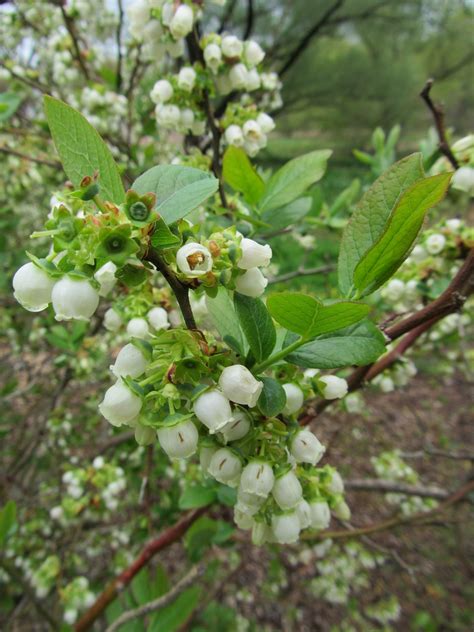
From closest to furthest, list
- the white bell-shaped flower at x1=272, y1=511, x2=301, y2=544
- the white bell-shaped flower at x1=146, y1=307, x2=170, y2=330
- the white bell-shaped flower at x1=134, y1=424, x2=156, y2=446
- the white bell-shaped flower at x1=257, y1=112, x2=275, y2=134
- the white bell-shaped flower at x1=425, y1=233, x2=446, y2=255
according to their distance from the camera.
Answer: the white bell-shaped flower at x1=134, y1=424, x2=156, y2=446
the white bell-shaped flower at x1=272, y1=511, x2=301, y2=544
the white bell-shaped flower at x1=146, y1=307, x2=170, y2=330
the white bell-shaped flower at x1=425, y1=233, x2=446, y2=255
the white bell-shaped flower at x1=257, y1=112, x2=275, y2=134

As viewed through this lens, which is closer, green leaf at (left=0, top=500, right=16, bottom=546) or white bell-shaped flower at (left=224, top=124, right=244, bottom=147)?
white bell-shaped flower at (left=224, top=124, right=244, bottom=147)

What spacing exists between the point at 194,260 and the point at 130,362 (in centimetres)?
16

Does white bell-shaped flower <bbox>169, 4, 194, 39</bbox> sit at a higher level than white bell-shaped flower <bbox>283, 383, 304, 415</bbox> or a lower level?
higher

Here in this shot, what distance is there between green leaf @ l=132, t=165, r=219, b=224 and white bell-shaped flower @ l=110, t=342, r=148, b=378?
0.18 metres

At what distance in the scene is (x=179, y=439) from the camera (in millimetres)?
559

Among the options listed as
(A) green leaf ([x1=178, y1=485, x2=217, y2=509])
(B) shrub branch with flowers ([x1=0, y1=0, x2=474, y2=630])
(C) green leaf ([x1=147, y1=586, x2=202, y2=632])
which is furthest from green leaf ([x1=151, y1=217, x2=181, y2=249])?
(C) green leaf ([x1=147, y1=586, x2=202, y2=632])

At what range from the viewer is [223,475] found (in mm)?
630

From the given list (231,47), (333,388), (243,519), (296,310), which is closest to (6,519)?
(243,519)

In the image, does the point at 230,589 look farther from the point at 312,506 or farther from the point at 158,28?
A: the point at 158,28

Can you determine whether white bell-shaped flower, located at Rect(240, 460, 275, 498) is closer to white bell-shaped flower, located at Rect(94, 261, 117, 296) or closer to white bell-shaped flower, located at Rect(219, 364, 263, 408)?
white bell-shaped flower, located at Rect(219, 364, 263, 408)

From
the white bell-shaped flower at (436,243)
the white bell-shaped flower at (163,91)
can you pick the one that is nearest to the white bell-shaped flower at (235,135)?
the white bell-shaped flower at (163,91)

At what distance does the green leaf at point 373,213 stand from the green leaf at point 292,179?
0.42 metres

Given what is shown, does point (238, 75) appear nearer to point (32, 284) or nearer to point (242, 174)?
point (242, 174)

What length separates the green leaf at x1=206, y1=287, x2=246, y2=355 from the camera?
635 mm
